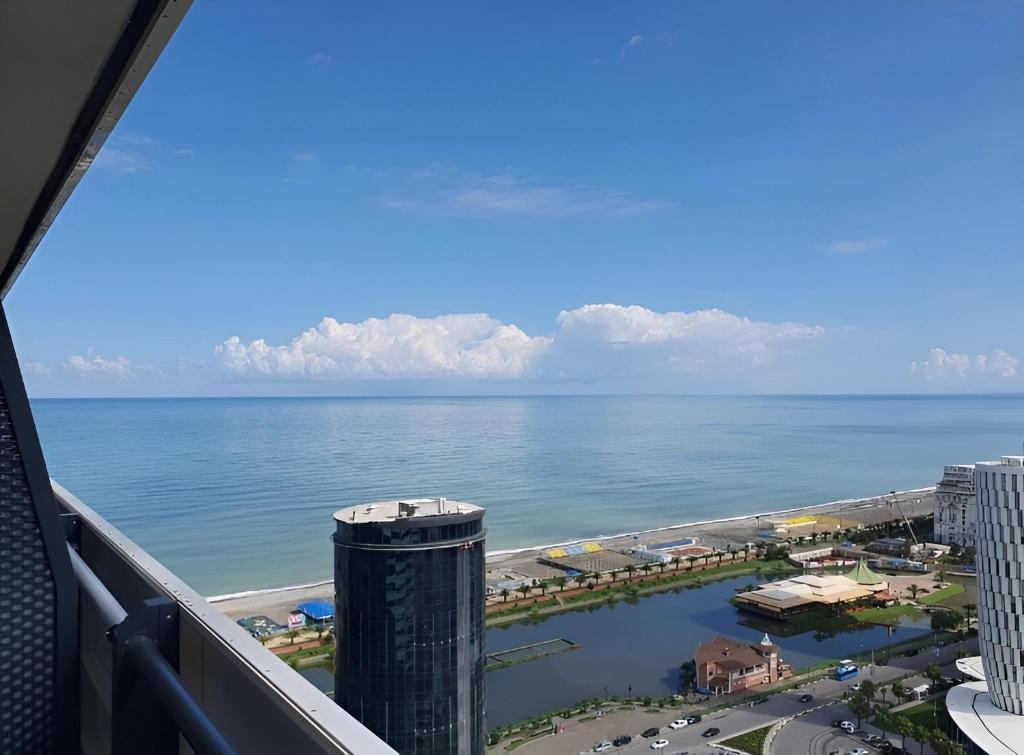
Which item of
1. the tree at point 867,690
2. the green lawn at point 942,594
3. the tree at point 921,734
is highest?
the tree at point 921,734

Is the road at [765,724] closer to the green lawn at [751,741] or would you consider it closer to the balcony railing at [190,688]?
the green lawn at [751,741]

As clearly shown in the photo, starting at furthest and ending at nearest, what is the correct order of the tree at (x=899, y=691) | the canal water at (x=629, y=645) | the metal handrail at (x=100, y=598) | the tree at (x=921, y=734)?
the canal water at (x=629, y=645) → the tree at (x=899, y=691) → the tree at (x=921, y=734) → the metal handrail at (x=100, y=598)

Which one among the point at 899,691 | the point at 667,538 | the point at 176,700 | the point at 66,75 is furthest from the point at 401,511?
the point at 667,538

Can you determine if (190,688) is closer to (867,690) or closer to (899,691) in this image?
(867,690)

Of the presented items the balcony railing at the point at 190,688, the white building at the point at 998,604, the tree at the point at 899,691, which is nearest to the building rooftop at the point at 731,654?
the tree at the point at 899,691

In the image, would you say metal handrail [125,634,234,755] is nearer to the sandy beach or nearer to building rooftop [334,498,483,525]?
building rooftop [334,498,483,525]

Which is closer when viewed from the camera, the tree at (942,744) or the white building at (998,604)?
the tree at (942,744)

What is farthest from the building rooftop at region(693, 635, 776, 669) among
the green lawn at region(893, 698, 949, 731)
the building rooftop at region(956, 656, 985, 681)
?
the building rooftop at region(956, 656, 985, 681)
